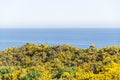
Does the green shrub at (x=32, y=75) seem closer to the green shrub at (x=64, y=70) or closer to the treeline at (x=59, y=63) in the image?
the treeline at (x=59, y=63)

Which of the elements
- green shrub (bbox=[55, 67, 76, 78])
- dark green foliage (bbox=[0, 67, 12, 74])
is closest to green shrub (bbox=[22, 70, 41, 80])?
green shrub (bbox=[55, 67, 76, 78])

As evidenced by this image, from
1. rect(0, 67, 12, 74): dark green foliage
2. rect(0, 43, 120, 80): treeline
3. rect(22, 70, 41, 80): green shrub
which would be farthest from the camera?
rect(0, 67, 12, 74): dark green foliage

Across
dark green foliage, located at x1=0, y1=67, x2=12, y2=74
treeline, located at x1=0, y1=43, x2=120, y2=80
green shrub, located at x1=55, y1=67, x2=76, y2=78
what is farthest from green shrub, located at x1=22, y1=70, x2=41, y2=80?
dark green foliage, located at x1=0, y1=67, x2=12, y2=74

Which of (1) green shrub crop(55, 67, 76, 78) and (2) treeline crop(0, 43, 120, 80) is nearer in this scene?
(2) treeline crop(0, 43, 120, 80)

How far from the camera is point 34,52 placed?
25.1 m

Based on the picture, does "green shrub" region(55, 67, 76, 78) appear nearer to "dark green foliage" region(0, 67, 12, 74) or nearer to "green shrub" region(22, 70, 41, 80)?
"green shrub" region(22, 70, 41, 80)

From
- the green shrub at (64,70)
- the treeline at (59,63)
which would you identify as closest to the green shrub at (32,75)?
the treeline at (59,63)

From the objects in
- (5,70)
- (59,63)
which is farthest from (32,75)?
(59,63)

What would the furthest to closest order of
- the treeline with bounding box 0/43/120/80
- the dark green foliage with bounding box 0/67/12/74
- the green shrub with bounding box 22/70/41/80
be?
1. the dark green foliage with bounding box 0/67/12/74
2. the green shrub with bounding box 22/70/41/80
3. the treeline with bounding box 0/43/120/80

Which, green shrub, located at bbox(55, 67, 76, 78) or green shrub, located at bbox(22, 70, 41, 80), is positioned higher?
green shrub, located at bbox(55, 67, 76, 78)

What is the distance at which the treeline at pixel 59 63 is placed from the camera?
19.4 m

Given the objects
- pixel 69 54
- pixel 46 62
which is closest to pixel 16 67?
pixel 46 62

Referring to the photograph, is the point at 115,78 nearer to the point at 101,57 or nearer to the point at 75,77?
the point at 75,77

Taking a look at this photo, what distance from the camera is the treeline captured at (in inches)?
764
